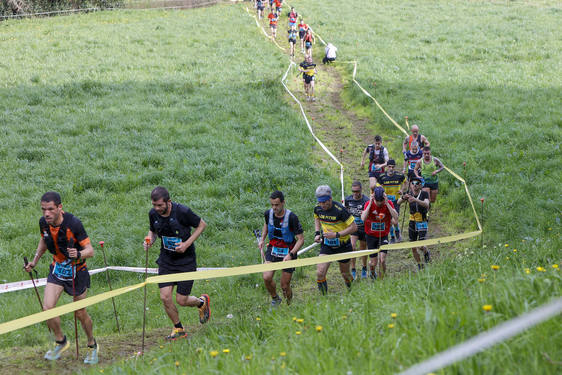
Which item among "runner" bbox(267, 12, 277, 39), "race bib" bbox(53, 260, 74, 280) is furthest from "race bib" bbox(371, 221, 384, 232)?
"runner" bbox(267, 12, 277, 39)

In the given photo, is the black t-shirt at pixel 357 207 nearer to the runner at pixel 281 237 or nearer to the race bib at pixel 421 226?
the race bib at pixel 421 226

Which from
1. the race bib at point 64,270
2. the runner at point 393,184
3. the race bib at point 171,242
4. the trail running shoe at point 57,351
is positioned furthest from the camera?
the runner at point 393,184

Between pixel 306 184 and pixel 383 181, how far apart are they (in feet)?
10.9

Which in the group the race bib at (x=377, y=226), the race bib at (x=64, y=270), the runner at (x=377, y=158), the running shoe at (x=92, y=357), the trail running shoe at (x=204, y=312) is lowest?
the trail running shoe at (x=204, y=312)

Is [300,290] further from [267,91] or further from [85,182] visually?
[267,91]

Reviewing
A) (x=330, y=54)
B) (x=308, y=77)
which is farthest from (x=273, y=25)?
(x=308, y=77)

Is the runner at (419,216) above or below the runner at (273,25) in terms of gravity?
below

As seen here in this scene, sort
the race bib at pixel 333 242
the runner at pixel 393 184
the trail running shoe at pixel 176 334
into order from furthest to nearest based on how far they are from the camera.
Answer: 1. the runner at pixel 393 184
2. the race bib at pixel 333 242
3. the trail running shoe at pixel 176 334

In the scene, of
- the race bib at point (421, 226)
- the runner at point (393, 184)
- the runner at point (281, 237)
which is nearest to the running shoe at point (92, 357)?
the runner at point (281, 237)

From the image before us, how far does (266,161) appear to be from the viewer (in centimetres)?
1595

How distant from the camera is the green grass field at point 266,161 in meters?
4.67

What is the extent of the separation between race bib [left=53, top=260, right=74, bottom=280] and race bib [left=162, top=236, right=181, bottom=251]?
4.18ft

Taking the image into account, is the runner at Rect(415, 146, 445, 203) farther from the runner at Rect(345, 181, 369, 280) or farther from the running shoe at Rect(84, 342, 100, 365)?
the running shoe at Rect(84, 342, 100, 365)

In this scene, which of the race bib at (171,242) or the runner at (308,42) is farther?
the runner at (308,42)
